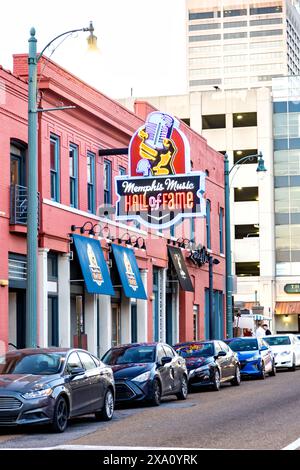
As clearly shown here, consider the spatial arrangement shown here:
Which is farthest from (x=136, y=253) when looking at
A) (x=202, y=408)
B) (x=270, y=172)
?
(x=270, y=172)

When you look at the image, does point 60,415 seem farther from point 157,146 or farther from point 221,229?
Answer: point 221,229

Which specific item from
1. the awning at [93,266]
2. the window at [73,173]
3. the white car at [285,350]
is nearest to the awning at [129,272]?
the awning at [93,266]

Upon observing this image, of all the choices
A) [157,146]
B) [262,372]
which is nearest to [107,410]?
[157,146]

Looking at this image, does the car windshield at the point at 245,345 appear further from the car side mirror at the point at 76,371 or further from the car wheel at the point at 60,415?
the car wheel at the point at 60,415

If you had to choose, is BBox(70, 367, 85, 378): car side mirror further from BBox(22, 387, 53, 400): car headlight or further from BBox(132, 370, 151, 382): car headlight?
BBox(132, 370, 151, 382): car headlight

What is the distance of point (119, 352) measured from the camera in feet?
80.0

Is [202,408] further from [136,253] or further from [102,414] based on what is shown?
[136,253]

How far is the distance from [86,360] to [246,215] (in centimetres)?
6981

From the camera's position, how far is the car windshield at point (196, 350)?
2869cm

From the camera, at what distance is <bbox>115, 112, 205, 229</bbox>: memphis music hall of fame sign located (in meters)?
31.4

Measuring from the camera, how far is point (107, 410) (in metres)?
20.0

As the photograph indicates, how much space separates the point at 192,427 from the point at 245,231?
237 feet

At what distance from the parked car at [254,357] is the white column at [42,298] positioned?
283 inches

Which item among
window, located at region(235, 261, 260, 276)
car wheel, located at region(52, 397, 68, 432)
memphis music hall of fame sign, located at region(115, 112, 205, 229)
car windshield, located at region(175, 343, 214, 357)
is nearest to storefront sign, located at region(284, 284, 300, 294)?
window, located at region(235, 261, 260, 276)
